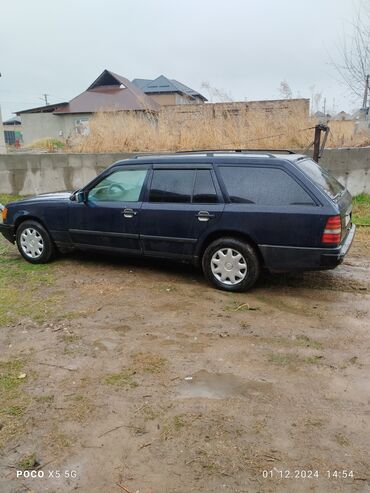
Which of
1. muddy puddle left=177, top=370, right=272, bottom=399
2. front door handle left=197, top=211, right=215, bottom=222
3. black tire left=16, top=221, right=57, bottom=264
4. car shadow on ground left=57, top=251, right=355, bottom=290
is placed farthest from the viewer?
black tire left=16, top=221, right=57, bottom=264

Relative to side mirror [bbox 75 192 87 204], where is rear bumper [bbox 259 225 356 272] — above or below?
below

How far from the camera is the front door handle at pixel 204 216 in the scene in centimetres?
493

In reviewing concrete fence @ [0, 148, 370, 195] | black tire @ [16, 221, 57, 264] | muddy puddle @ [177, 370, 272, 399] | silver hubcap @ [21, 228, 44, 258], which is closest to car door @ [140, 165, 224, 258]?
black tire @ [16, 221, 57, 264]

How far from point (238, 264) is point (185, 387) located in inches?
81.2

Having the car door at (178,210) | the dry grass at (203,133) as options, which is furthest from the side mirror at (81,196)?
the dry grass at (203,133)

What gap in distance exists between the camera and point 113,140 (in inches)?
454

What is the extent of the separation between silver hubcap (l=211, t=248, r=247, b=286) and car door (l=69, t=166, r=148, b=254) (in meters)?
1.14

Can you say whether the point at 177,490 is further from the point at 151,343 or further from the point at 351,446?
the point at 151,343

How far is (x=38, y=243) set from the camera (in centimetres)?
611

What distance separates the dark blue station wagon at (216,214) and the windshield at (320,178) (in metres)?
0.02

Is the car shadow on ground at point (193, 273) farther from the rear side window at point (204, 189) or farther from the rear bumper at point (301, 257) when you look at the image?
the rear side window at point (204, 189)

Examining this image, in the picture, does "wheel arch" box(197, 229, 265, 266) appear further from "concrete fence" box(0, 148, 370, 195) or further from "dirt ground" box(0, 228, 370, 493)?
"concrete fence" box(0, 148, 370, 195)

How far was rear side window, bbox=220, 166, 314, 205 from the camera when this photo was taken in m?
4.56

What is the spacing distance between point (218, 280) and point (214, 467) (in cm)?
283
